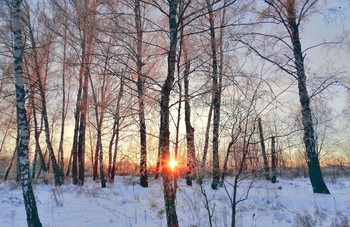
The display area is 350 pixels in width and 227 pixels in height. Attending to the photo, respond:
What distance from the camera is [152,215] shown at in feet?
29.6

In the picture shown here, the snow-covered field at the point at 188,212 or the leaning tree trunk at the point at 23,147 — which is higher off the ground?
the leaning tree trunk at the point at 23,147

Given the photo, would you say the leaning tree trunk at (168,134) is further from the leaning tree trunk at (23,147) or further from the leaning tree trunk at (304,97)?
the leaning tree trunk at (304,97)

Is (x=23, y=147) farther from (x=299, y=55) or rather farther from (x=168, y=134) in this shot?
(x=299, y=55)

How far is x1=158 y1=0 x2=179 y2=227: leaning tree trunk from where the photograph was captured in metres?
6.11

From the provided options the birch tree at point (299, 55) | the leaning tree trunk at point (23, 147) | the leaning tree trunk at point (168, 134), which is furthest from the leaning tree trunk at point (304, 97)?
the leaning tree trunk at point (23, 147)

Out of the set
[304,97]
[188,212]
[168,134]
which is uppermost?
[304,97]

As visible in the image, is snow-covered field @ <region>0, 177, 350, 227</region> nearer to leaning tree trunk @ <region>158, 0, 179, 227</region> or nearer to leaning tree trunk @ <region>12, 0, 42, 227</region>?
leaning tree trunk @ <region>12, 0, 42, 227</region>

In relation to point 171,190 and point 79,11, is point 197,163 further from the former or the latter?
point 79,11

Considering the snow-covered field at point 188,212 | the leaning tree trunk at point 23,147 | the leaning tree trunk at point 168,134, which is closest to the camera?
the leaning tree trunk at point 168,134

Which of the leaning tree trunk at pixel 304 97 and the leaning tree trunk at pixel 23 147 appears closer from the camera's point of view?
the leaning tree trunk at pixel 23 147

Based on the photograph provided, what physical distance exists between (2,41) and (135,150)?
30.1 ft

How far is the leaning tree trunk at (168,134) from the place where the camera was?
20.0ft

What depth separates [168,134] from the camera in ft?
20.7

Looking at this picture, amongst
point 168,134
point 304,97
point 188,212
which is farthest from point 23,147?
point 304,97
